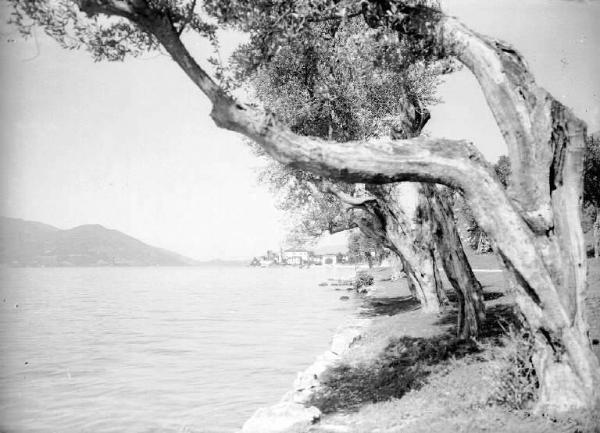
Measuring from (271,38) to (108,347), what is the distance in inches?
767

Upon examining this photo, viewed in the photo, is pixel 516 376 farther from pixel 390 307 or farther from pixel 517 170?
pixel 390 307

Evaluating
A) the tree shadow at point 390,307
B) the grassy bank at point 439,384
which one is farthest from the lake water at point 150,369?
the grassy bank at point 439,384

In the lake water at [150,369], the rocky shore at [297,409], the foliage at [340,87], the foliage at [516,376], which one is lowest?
the lake water at [150,369]

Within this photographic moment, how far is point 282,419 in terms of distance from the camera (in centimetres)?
919

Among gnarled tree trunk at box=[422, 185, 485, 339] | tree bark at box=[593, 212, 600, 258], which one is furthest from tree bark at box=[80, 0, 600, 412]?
tree bark at box=[593, 212, 600, 258]

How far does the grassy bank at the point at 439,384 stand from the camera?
6.71 metres

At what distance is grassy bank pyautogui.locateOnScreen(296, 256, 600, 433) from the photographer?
6715 mm

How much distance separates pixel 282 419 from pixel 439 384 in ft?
11.3

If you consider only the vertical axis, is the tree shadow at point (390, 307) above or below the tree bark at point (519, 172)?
below

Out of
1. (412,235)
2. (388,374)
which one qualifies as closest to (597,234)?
(412,235)

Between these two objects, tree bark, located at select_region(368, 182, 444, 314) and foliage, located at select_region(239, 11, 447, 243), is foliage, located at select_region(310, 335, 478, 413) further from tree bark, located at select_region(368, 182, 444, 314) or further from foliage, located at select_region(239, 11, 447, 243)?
foliage, located at select_region(239, 11, 447, 243)

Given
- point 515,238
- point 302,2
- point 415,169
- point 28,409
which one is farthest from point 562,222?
point 28,409

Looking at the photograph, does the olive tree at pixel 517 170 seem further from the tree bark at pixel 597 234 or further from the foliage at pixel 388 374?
the tree bark at pixel 597 234

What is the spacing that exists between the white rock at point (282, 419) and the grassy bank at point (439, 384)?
30 centimetres
